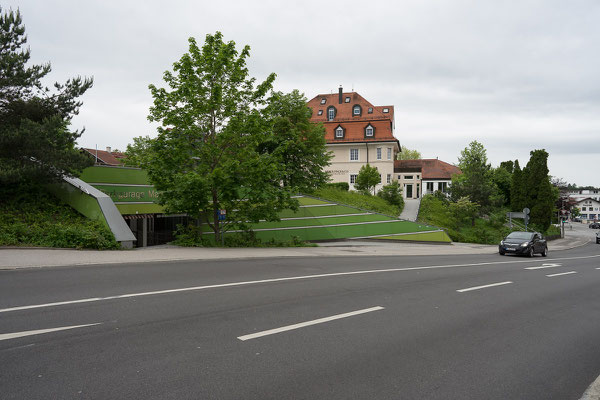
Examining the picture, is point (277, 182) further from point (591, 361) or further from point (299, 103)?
point (591, 361)

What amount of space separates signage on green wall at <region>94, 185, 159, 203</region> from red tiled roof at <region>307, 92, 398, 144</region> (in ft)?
119

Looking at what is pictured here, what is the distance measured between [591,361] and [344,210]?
23365 millimetres

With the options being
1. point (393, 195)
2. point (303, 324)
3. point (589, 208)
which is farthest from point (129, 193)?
point (589, 208)

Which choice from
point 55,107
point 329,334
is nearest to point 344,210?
point 55,107

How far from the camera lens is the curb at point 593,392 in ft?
14.0

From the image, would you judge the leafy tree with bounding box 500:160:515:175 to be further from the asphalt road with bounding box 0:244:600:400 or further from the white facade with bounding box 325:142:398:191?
the asphalt road with bounding box 0:244:600:400

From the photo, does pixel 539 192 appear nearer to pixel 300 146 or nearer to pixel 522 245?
pixel 522 245

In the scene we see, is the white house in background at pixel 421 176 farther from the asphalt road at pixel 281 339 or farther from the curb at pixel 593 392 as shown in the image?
the curb at pixel 593 392

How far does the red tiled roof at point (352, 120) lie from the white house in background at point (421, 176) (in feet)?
22.2

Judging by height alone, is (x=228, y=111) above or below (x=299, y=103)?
below

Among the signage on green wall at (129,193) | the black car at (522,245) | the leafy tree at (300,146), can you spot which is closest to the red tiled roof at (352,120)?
the leafy tree at (300,146)

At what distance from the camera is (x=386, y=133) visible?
56688 mm

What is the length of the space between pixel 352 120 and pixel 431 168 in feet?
54.2

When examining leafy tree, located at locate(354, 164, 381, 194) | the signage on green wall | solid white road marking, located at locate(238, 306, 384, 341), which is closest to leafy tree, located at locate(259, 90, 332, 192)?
the signage on green wall
